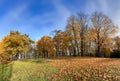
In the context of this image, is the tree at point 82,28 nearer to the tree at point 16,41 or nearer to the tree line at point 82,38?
the tree line at point 82,38

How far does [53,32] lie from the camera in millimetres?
39969

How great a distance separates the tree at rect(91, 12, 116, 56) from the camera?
107ft

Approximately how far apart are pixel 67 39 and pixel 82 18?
6.43m

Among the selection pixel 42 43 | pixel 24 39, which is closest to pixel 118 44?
pixel 42 43

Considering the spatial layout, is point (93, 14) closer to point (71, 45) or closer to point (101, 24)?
point (101, 24)

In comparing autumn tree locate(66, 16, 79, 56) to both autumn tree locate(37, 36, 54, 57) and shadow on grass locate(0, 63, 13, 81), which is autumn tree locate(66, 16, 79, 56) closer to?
autumn tree locate(37, 36, 54, 57)

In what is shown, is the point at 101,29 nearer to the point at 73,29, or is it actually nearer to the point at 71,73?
the point at 73,29

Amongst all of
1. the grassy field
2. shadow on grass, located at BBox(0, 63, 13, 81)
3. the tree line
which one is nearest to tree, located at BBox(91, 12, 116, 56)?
the tree line

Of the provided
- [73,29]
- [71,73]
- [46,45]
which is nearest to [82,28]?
[73,29]

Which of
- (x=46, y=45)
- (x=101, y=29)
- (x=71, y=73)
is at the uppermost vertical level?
Answer: (x=101, y=29)

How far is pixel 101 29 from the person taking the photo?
109 ft

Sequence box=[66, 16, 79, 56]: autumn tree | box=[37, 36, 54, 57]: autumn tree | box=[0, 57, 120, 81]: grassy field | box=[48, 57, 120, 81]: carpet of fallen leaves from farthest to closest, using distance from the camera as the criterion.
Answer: box=[37, 36, 54, 57]: autumn tree
box=[66, 16, 79, 56]: autumn tree
box=[0, 57, 120, 81]: grassy field
box=[48, 57, 120, 81]: carpet of fallen leaves

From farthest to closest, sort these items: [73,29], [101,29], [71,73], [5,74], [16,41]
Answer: [16,41], [73,29], [101,29], [5,74], [71,73]

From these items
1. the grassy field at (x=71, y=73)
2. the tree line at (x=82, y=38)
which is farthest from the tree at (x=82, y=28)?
the grassy field at (x=71, y=73)
